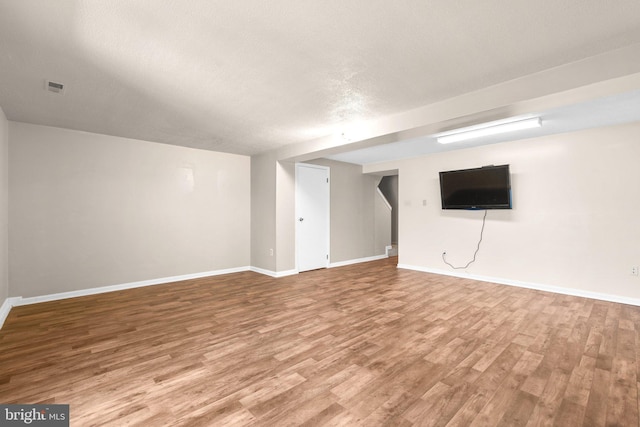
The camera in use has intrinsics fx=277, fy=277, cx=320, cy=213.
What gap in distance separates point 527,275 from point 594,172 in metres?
1.73

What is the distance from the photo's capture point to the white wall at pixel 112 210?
143 inches

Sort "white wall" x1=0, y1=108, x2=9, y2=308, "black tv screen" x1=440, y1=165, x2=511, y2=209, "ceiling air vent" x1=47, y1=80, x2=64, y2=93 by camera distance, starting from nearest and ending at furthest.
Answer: "ceiling air vent" x1=47, y1=80, x2=64, y2=93 < "white wall" x1=0, y1=108, x2=9, y2=308 < "black tv screen" x1=440, y1=165, x2=511, y2=209

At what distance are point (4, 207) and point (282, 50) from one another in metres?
3.97

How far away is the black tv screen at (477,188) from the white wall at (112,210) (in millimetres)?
4026

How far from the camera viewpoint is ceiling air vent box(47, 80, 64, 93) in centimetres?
250

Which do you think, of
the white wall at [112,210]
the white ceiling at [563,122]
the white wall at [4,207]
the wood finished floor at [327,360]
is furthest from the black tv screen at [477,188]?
the white wall at [4,207]

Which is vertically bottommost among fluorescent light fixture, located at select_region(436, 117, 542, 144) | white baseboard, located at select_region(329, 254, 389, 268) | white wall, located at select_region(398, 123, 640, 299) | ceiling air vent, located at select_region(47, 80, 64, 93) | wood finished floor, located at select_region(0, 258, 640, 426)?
wood finished floor, located at select_region(0, 258, 640, 426)

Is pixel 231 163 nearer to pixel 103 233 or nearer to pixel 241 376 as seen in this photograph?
pixel 103 233

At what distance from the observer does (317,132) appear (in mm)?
3996

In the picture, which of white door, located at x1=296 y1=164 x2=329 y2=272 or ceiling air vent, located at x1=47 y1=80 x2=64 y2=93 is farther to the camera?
white door, located at x1=296 y1=164 x2=329 y2=272

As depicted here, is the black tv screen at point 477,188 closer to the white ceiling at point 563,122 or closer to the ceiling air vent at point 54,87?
the white ceiling at point 563,122

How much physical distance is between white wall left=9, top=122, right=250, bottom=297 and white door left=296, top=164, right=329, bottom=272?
123cm

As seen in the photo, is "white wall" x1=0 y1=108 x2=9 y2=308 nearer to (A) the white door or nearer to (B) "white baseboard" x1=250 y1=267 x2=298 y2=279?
(B) "white baseboard" x1=250 y1=267 x2=298 y2=279

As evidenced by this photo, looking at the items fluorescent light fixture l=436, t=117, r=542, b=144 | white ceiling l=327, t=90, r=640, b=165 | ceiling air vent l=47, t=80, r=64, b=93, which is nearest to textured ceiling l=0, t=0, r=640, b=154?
ceiling air vent l=47, t=80, r=64, b=93
